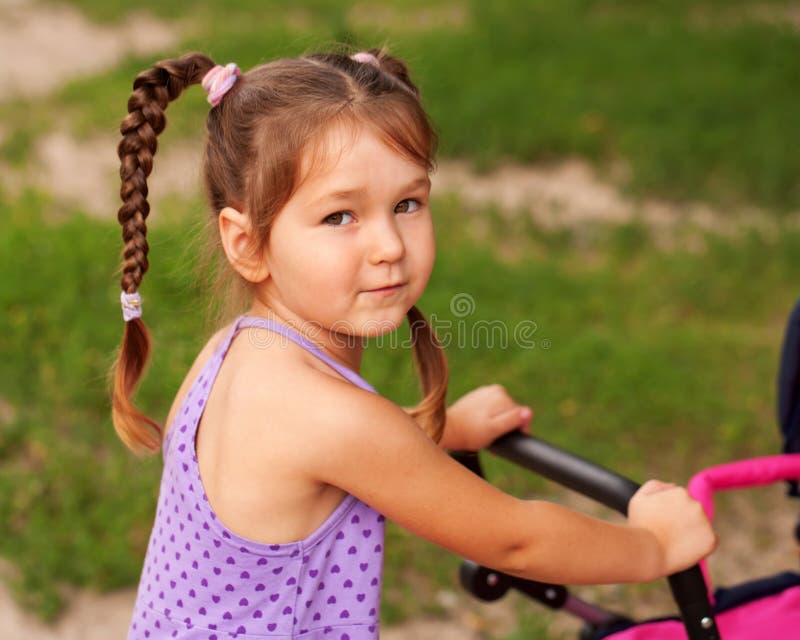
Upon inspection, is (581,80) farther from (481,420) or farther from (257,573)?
(257,573)

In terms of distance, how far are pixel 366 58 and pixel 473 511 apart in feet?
2.21

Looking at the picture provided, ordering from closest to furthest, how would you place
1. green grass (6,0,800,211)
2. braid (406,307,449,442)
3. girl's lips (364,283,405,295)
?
girl's lips (364,283,405,295)
braid (406,307,449,442)
green grass (6,0,800,211)

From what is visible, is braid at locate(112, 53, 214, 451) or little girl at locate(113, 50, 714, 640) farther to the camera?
braid at locate(112, 53, 214, 451)

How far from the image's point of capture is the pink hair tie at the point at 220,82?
62.2 inches

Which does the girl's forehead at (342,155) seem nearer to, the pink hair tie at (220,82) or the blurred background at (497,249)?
the pink hair tie at (220,82)

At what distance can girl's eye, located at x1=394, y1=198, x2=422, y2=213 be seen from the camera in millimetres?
1507

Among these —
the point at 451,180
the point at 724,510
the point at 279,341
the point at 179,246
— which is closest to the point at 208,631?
the point at 279,341

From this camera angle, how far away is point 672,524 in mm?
1558

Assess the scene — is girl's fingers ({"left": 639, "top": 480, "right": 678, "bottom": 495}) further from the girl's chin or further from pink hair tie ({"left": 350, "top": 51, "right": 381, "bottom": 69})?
pink hair tie ({"left": 350, "top": 51, "right": 381, "bottom": 69})

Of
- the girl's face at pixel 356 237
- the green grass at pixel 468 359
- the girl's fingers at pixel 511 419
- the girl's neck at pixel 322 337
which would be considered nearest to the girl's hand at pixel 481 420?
the girl's fingers at pixel 511 419

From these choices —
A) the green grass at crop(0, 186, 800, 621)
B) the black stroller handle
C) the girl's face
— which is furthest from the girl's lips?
the green grass at crop(0, 186, 800, 621)

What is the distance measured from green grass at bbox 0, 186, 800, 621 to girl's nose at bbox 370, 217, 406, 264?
3.97 feet

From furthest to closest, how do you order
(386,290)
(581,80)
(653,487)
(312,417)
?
1. (581,80)
2. (653,487)
3. (386,290)
4. (312,417)

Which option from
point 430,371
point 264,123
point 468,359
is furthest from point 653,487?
point 468,359
